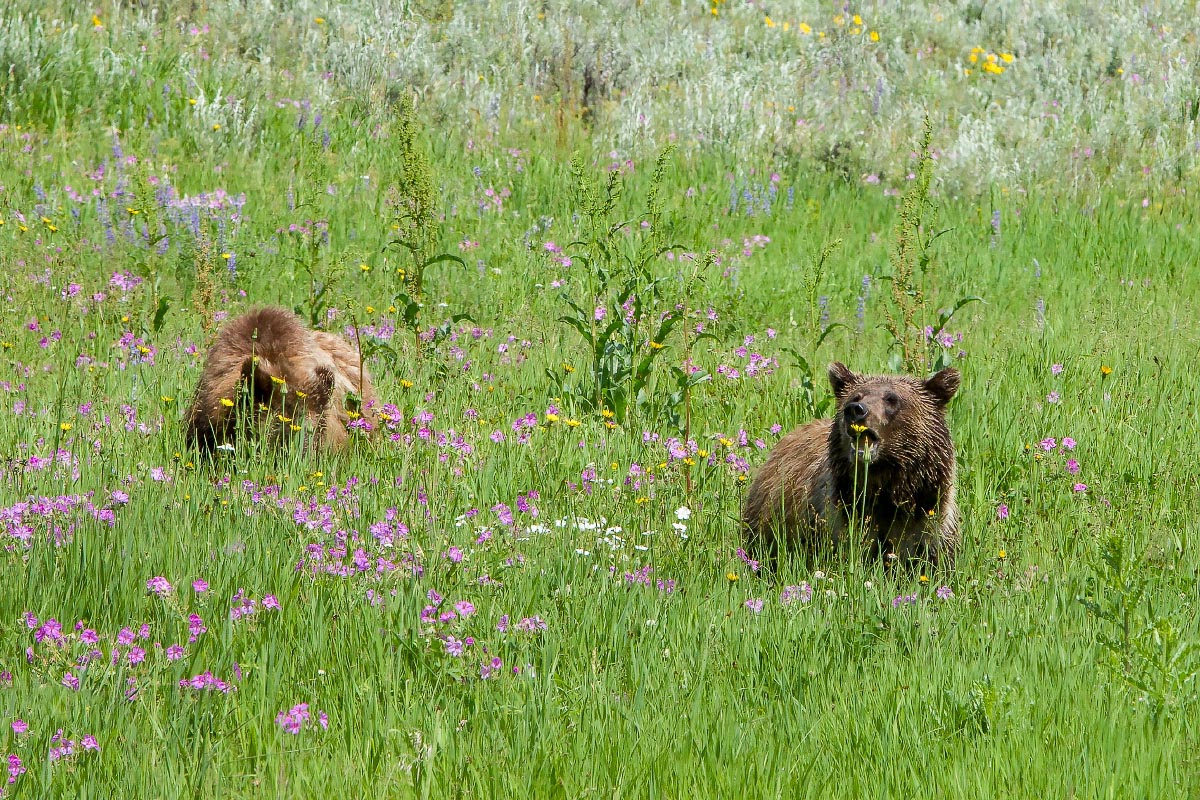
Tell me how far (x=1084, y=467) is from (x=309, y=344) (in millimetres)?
3925

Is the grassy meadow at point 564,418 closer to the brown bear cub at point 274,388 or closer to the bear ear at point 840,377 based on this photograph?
the brown bear cub at point 274,388

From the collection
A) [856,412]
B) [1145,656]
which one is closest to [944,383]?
[856,412]

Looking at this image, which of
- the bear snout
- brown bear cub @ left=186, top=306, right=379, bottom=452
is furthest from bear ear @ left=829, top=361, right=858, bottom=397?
brown bear cub @ left=186, top=306, right=379, bottom=452

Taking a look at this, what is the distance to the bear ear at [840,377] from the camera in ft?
17.6

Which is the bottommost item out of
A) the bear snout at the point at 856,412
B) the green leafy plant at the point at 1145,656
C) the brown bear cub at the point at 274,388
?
the brown bear cub at the point at 274,388

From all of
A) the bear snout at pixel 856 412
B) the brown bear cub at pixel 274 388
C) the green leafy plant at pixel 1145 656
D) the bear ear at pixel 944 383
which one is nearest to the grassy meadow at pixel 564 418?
the green leafy plant at pixel 1145 656

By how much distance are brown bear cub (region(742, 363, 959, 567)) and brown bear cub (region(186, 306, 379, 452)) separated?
211 cm

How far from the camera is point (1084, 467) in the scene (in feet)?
20.0

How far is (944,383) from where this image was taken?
517 centimetres

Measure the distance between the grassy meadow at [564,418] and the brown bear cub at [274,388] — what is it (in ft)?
0.55

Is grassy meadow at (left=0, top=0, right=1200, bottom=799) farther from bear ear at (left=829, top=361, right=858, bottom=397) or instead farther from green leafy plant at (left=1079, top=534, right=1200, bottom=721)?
bear ear at (left=829, top=361, right=858, bottom=397)

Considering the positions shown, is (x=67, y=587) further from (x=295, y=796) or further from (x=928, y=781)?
(x=928, y=781)

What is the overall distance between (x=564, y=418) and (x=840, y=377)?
5.46 feet

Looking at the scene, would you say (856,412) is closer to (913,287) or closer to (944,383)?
(944,383)
